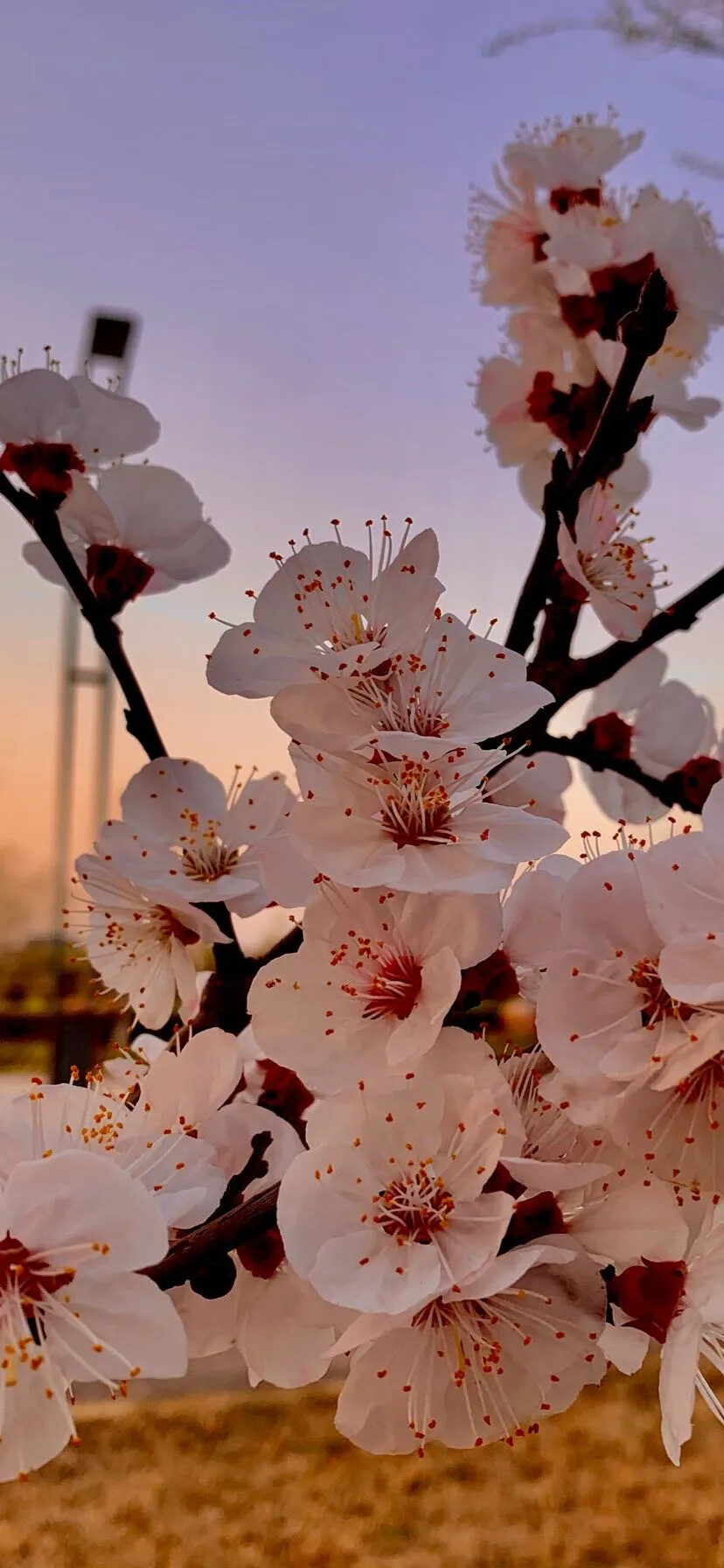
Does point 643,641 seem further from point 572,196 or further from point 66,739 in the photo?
point 66,739

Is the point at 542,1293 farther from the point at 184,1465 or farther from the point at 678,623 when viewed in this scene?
the point at 184,1465

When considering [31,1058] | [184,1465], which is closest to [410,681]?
[184,1465]

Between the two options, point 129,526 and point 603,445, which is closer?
point 603,445

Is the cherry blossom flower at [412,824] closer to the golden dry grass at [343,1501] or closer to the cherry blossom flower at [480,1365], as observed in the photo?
the cherry blossom flower at [480,1365]

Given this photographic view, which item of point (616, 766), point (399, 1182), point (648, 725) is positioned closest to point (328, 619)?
point (399, 1182)

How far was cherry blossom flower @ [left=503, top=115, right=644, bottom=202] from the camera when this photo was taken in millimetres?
575

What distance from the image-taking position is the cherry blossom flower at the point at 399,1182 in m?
0.25

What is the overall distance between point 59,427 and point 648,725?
0.35 meters

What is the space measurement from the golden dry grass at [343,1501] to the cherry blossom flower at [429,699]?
4.49 ft

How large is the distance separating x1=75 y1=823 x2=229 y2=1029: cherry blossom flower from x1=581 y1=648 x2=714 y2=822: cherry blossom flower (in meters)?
0.26

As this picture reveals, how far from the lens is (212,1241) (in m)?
0.28

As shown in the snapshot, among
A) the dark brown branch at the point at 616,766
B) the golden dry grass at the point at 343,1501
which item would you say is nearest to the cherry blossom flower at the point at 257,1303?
the dark brown branch at the point at 616,766

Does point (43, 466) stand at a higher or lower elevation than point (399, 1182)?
higher

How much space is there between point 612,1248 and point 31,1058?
2.52 m
